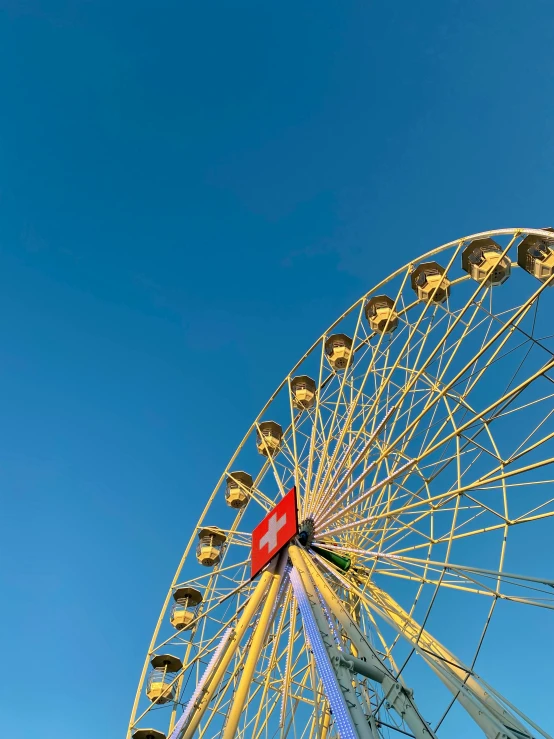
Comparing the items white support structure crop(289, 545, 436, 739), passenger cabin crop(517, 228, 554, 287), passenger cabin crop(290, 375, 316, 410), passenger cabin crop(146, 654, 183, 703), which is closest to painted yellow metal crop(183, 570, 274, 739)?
white support structure crop(289, 545, 436, 739)

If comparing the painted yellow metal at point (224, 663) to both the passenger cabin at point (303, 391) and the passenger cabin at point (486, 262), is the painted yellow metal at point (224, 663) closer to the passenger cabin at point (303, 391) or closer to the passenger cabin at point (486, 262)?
the passenger cabin at point (303, 391)

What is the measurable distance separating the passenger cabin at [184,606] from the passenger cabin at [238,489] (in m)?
3.00

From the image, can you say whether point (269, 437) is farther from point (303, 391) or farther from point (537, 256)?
point (537, 256)

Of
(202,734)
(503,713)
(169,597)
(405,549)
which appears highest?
(405,549)

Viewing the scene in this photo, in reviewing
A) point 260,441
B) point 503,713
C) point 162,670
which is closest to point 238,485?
point 260,441

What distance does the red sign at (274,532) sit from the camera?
14703 mm

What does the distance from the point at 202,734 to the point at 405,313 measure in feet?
38.1

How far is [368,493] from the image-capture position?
13859 mm

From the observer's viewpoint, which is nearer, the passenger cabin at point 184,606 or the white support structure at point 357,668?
the white support structure at point 357,668

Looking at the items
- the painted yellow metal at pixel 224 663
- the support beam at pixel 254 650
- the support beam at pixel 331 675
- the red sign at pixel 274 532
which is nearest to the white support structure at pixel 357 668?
the support beam at pixel 331 675

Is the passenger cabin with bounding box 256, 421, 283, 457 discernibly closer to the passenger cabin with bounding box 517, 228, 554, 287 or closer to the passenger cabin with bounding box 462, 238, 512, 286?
the passenger cabin with bounding box 462, 238, 512, 286

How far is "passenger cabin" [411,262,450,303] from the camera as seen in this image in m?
15.9

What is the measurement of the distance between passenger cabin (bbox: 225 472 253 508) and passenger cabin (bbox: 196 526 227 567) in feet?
3.35

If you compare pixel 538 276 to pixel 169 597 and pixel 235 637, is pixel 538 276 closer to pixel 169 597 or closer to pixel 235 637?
pixel 235 637
